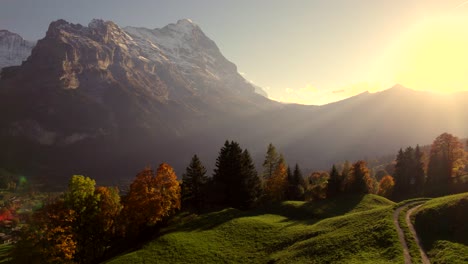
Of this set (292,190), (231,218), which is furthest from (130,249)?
(292,190)

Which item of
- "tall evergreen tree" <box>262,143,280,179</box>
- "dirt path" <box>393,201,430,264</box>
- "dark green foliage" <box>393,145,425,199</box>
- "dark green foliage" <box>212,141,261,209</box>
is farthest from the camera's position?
"dark green foliage" <box>393,145,425,199</box>

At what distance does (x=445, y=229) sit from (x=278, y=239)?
25.4 metres

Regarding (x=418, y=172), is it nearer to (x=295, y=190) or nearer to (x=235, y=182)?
(x=295, y=190)

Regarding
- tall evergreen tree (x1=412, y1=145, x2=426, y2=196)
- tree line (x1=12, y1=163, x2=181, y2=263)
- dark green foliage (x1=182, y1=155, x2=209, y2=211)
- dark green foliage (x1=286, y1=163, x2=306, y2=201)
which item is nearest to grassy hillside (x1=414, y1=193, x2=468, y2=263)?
tree line (x1=12, y1=163, x2=181, y2=263)

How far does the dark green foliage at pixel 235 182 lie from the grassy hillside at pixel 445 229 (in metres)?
45.4

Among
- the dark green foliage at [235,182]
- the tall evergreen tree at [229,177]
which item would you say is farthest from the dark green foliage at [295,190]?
the tall evergreen tree at [229,177]

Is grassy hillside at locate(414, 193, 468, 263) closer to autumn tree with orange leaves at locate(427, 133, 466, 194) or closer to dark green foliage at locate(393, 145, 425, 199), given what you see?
autumn tree with orange leaves at locate(427, 133, 466, 194)

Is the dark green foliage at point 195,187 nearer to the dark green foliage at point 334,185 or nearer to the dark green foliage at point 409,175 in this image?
the dark green foliage at point 334,185

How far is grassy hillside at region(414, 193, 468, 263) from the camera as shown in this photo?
35.1 meters

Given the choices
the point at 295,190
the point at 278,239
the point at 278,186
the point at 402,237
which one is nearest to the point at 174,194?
the point at 278,239

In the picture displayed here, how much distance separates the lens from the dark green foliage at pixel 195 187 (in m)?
84.2

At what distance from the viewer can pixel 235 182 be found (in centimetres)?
8738

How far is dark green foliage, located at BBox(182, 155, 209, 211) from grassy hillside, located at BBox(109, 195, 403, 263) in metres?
11.9

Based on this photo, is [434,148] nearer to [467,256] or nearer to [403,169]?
[403,169]
